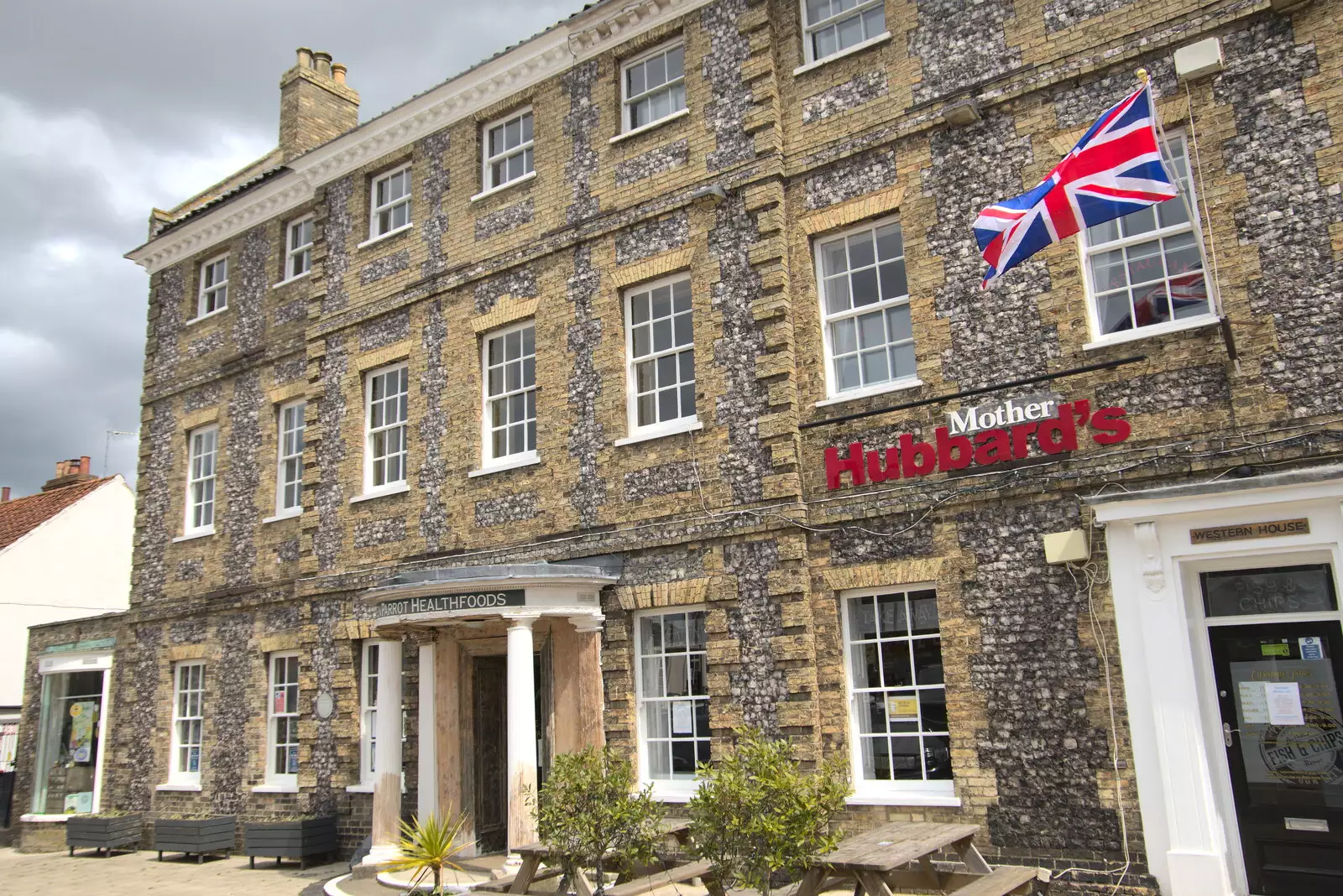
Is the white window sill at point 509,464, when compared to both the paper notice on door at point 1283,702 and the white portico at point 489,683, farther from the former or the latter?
the paper notice on door at point 1283,702

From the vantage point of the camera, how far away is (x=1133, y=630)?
9.21 m

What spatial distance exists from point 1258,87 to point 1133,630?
16.2 ft

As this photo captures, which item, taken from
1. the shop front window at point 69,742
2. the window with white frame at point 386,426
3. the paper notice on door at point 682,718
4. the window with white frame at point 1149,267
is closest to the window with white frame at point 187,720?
the shop front window at point 69,742

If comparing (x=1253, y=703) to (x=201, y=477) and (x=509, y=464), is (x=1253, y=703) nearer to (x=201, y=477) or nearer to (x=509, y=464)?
(x=509, y=464)

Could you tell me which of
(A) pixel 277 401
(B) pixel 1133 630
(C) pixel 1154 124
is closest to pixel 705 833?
(B) pixel 1133 630

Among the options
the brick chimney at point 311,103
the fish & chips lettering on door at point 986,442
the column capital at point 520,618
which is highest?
the brick chimney at point 311,103

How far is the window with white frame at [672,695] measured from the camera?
39.0ft

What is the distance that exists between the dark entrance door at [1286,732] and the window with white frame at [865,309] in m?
3.94

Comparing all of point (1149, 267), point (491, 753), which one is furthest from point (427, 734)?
point (1149, 267)

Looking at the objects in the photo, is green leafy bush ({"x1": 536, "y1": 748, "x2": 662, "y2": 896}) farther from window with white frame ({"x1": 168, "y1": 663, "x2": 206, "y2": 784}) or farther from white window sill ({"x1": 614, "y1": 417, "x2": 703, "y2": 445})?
window with white frame ({"x1": 168, "y1": 663, "x2": 206, "y2": 784})

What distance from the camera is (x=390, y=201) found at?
54.1ft

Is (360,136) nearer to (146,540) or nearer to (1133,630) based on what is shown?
(146,540)

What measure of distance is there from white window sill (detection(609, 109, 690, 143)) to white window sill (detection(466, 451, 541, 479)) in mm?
4146

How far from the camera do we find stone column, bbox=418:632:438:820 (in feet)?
44.0
